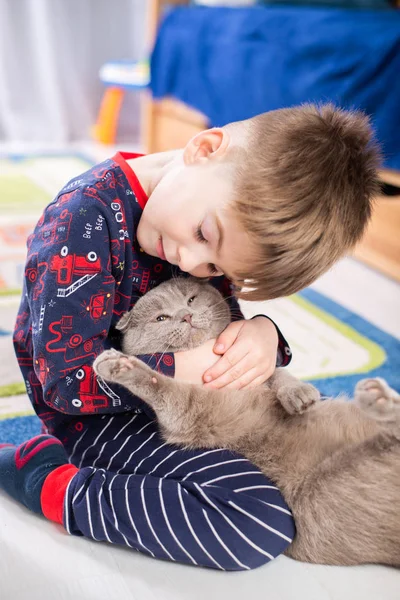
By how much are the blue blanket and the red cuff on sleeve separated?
3.70 feet

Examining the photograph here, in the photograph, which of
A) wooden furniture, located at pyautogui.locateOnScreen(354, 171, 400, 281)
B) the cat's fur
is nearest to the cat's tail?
the cat's fur

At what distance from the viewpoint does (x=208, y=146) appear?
3.17 ft

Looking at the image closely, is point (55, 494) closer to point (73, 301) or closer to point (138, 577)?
point (138, 577)

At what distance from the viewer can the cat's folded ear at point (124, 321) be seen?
1.08 metres

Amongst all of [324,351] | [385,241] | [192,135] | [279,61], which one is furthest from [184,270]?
[279,61]

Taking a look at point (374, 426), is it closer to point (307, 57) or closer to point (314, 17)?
point (307, 57)

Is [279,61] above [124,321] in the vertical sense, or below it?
above

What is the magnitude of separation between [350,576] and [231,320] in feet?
1.53

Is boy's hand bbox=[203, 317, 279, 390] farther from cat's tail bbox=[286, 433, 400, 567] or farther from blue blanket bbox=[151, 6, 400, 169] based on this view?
blue blanket bbox=[151, 6, 400, 169]

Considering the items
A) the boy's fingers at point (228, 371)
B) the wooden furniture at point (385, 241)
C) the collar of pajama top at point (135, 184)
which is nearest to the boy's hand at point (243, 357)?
the boy's fingers at point (228, 371)

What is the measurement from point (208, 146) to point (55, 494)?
1.92 feet

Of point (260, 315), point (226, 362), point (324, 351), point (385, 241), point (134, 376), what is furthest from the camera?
point (385, 241)

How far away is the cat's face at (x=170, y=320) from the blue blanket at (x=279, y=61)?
0.77 meters

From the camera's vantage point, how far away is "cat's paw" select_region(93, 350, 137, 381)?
0.95m
